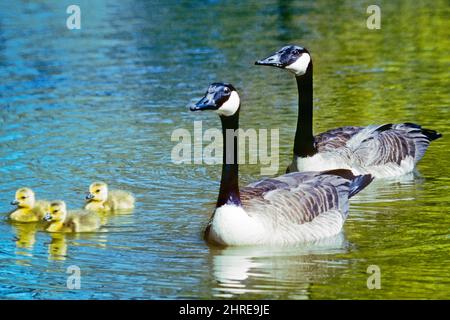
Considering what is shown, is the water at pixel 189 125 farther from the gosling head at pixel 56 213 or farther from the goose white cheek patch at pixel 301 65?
the goose white cheek patch at pixel 301 65

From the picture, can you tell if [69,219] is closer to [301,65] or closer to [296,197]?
[296,197]

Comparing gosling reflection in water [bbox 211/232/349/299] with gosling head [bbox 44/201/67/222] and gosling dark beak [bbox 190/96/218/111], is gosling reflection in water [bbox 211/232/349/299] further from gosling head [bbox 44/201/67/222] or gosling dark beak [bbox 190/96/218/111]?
gosling head [bbox 44/201/67/222]

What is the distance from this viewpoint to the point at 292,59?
40.8 ft

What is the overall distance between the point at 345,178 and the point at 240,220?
72.6 inches

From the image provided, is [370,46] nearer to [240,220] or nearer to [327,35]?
[327,35]

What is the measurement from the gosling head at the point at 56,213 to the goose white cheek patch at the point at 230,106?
5.84 feet

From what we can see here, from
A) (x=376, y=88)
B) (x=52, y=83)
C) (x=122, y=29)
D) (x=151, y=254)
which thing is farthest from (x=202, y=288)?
(x=122, y=29)

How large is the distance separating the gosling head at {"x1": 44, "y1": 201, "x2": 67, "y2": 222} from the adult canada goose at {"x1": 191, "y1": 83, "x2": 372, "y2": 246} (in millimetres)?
1388

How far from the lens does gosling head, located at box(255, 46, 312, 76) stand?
12.3 metres

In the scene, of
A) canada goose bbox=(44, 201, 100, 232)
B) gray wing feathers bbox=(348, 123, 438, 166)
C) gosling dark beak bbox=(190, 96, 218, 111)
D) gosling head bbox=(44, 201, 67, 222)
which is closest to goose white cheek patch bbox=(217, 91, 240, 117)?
gosling dark beak bbox=(190, 96, 218, 111)

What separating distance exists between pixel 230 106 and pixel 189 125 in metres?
4.77

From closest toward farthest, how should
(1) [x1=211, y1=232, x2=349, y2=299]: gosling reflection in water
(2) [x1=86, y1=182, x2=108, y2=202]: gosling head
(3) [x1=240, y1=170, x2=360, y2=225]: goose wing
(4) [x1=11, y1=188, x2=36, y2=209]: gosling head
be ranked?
(1) [x1=211, y1=232, x2=349, y2=299]: gosling reflection in water
(3) [x1=240, y1=170, x2=360, y2=225]: goose wing
(4) [x1=11, y1=188, x2=36, y2=209]: gosling head
(2) [x1=86, y1=182, x2=108, y2=202]: gosling head

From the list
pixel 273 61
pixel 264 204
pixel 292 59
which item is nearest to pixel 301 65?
pixel 292 59

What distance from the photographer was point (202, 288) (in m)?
9.12
